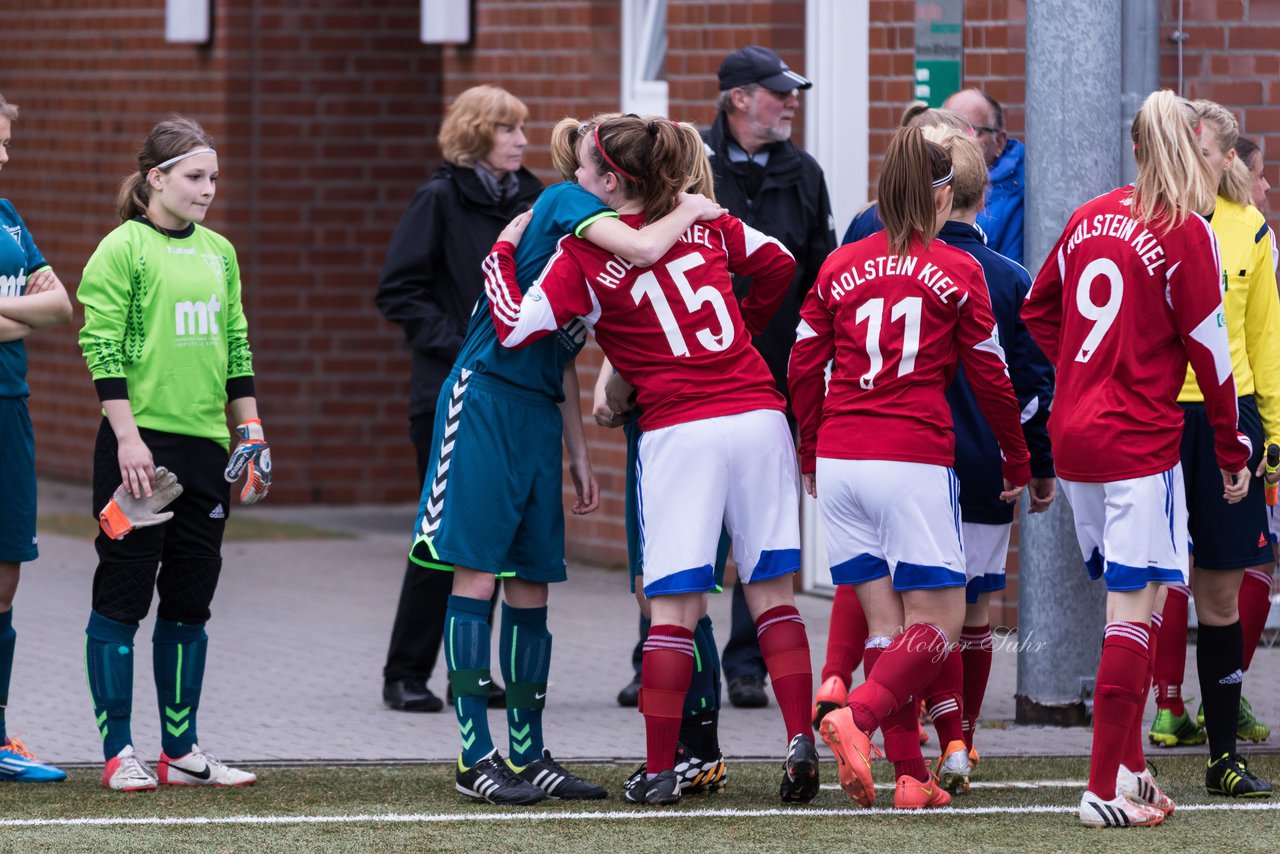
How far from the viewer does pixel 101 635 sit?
6277 mm

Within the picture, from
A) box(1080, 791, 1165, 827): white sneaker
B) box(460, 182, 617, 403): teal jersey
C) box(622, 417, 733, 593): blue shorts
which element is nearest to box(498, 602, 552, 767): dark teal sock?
box(622, 417, 733, 593): blue shorts

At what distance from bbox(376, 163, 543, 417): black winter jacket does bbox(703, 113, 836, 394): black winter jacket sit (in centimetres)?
72

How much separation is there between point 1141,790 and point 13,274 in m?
3.36

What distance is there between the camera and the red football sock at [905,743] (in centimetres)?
597

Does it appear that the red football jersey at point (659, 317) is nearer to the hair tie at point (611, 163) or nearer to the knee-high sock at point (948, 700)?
the hair tie at point (611, 163)

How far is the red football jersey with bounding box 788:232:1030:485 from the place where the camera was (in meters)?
5.84

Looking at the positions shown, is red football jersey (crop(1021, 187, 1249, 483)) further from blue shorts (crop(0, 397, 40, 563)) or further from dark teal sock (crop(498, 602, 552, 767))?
blue shorts (crop(0, 397, 40, 563))

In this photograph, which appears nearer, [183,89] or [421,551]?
[421,551]

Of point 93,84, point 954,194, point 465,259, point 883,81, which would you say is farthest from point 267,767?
point 93,84

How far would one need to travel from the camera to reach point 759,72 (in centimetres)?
745

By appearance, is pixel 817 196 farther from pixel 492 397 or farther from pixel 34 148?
pixel 34 148

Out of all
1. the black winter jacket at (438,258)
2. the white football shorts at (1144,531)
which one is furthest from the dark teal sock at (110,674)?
the white football shorts at (1144,531)

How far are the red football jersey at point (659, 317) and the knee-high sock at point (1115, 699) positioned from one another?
1.08 m

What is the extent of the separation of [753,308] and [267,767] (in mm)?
1986
